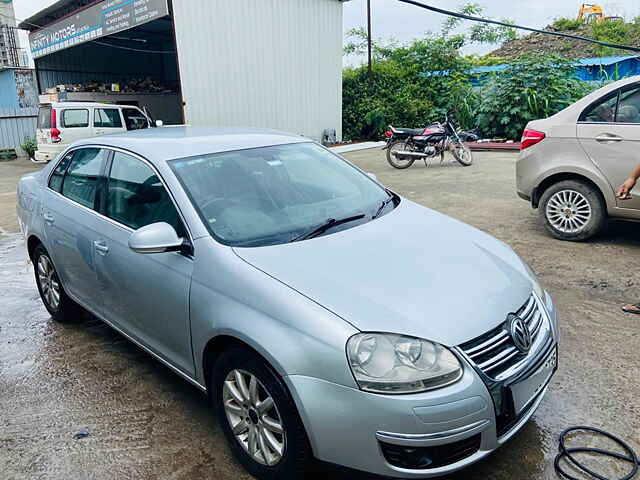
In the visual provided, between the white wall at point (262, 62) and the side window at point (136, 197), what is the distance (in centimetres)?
980

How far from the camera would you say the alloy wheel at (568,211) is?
536cm

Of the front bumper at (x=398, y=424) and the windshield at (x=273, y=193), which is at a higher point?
the windshield at (x=273, y=193)

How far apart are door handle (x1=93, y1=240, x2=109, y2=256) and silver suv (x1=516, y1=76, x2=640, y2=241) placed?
4416mm

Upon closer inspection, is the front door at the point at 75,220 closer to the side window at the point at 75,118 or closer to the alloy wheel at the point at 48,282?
the alloy wheel at the point at 48,282

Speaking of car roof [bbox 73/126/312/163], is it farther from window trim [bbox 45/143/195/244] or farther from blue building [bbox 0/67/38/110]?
blue building [bbox 0/67/38/110]

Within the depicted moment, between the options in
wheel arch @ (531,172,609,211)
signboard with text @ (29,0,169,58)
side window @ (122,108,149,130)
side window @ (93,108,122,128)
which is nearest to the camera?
wheel arch @ (531,172,609,211)

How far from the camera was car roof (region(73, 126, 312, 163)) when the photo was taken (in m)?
2.98

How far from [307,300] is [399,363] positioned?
425mm

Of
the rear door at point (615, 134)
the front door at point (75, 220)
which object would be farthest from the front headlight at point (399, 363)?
the rear door at point (615, 134)

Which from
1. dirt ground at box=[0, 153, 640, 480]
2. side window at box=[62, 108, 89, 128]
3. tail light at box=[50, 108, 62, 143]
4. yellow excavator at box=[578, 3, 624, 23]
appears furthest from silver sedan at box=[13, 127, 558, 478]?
yellow excavator at box=[578, 3, 624, 23]

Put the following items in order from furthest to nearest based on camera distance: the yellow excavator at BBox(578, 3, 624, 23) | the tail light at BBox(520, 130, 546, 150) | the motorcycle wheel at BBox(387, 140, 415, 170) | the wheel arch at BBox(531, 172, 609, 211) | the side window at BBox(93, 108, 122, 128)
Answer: the yellow excavator at BBox(578, 3, 624, 23)
the side window at BBox(93, 108, 122, 128)
the motorcycle wheel at BBox(387, 140, 415, 170)
the tail light at BBox(520, 130, 546, 150)
the wheel arch at BBox(531, 172, 609, 211)

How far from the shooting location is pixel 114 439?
8.70 ft

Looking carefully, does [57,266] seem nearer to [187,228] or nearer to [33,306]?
[33,306]

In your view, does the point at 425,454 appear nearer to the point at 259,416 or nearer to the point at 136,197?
the point at 259,416
